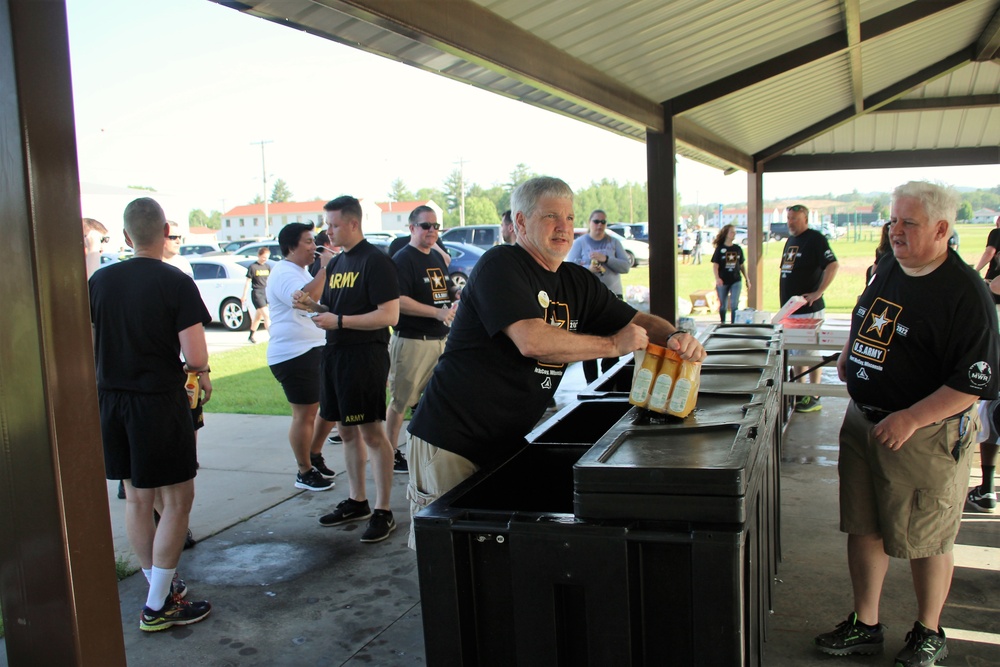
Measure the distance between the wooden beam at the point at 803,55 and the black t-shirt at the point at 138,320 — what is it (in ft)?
18.0

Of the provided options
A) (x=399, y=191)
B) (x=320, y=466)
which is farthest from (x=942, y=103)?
(x=399, y=191)

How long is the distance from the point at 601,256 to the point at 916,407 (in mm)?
5668

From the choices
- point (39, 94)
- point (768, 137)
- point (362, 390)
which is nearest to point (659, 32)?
point (362, 390)

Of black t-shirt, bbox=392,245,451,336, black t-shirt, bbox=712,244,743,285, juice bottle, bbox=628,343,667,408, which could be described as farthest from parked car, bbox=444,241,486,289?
juice bottle, bbox=628,343,667,408

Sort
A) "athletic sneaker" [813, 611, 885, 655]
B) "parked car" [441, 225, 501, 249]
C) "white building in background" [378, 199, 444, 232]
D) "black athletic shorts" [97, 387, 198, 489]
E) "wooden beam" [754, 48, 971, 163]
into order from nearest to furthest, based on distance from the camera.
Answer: "athletic sneaker" [813, 611, 885, 655] → "black athletic shorts" [97, 387, 198, 489] → "wooden beam" [754, 48, 971, 163] → "parked car" [441, 225, 501, 249] → "white building in background" [378, 199, 444, 232]

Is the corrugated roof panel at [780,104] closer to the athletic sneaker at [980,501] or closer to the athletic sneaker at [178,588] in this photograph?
the athletic sneaker at [980,501]

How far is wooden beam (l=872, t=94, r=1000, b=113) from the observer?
11.5 metres

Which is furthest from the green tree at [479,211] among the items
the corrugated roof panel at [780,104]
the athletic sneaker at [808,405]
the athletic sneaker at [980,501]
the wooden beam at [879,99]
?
the athletic sneaker at [980,501]

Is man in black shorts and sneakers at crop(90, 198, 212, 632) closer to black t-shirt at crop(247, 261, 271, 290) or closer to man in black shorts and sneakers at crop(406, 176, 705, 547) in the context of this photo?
man in black shorts and sneakers at crop(406, 176, 705, 547)

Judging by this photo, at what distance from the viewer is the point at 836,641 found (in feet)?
10.7

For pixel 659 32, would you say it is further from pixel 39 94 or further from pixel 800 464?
pixel 39 94

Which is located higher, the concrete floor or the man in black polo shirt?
the man in black polo shirt

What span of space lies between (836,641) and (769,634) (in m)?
0.31

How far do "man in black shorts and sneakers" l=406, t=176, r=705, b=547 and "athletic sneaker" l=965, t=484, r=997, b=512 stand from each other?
341 cm
